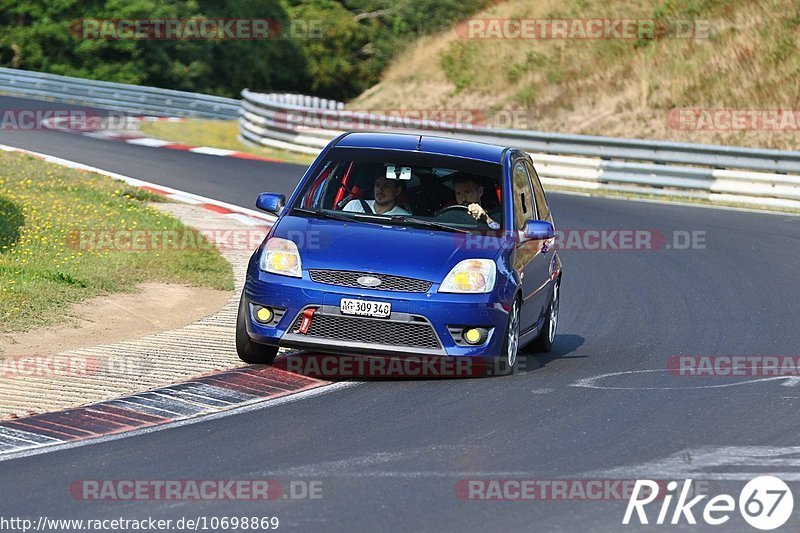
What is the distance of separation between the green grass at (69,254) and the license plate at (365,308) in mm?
2928

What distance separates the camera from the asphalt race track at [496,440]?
6.40 m

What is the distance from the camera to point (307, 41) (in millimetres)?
63250

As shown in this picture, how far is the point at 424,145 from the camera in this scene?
11.0m

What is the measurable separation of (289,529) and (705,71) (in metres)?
28.6

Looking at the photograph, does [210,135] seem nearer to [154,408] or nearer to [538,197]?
[538,197]

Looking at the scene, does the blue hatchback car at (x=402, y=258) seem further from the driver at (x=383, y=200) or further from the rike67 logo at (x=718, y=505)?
the rike67 logo at (x=718, y=505)

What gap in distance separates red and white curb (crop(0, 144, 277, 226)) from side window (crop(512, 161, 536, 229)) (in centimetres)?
767

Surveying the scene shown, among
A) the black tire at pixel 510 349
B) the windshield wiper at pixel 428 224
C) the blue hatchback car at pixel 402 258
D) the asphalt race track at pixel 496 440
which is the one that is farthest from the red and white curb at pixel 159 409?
the windshield wiper at pixel 428 224

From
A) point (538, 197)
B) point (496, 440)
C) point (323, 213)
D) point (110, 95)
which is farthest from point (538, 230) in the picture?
point (110, 95)

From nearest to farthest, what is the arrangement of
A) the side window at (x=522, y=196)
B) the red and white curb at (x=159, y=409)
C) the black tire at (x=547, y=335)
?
the red and white curb at (x=159, y=409) → the side window at (x=522, y=196) → the black tire at (x=547, y=335)

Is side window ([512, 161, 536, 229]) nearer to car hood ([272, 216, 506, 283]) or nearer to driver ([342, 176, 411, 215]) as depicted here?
car hood ([272, 216, 506, 283])

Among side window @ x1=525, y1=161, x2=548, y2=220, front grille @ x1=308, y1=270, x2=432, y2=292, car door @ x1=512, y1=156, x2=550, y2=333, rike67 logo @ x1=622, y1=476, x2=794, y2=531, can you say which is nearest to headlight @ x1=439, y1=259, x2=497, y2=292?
front grille @ x1=308, y1=270, x2=432, y2=292

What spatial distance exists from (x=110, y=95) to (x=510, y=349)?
98.6 feet

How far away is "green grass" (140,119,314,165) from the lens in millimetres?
29719
